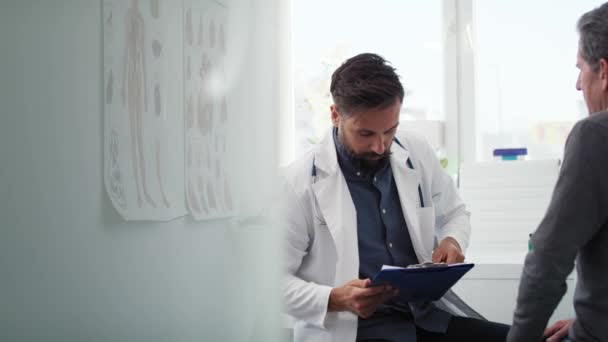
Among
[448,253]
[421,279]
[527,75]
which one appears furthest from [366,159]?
[527,75]

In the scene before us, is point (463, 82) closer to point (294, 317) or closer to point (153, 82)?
point (294, 317)

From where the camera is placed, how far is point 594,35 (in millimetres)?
1203

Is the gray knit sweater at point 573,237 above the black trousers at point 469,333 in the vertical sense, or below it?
above

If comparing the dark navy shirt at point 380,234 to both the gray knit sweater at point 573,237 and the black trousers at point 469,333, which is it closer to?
the black trousers at point 469,333

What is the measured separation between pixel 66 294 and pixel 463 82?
→ 3106mm

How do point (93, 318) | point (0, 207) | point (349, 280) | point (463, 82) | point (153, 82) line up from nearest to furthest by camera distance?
point (0, 207) < point (93, 318) < point (153, 82) < point (349, 280) < point (463, 82)

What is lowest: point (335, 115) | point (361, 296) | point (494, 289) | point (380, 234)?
point (494, 289)

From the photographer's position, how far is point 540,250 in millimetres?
1110

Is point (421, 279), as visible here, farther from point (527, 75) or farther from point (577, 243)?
point (527, 75)

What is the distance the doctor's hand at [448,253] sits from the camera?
5.29ft

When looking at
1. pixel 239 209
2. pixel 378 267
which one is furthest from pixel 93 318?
pixel 378 267

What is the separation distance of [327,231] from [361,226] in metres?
0.09

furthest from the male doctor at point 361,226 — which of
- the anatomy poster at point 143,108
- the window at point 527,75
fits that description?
the window at point 527,75

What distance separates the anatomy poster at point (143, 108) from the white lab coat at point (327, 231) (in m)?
0.68
